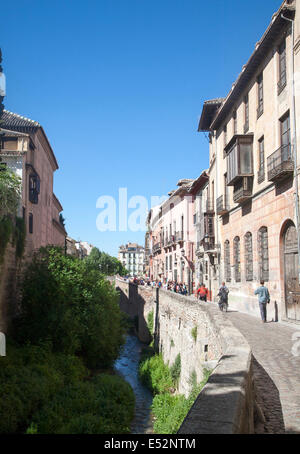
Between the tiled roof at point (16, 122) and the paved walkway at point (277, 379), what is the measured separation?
22879 millimetres

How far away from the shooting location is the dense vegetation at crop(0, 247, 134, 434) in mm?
14297

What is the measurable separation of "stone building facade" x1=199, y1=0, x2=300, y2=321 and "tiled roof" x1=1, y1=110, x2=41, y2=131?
14.0 metres

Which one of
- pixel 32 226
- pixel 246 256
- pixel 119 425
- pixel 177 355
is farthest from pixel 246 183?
pixel 32 226

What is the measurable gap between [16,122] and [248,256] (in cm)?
1935

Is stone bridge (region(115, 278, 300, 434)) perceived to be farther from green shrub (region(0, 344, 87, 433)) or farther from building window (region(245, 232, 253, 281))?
green shrub (region(0, 344, 87, 433))

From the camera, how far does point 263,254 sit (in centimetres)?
1655

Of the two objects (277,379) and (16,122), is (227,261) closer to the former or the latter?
(277,379)

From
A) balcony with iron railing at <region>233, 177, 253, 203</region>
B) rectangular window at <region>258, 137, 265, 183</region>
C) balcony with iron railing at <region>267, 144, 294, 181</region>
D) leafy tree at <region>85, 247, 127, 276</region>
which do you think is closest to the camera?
balcony with iron railing at <region>267, 144, 294, 181</region>

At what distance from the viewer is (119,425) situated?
15.0 metres

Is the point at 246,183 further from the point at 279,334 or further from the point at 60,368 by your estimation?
the point at 60,368

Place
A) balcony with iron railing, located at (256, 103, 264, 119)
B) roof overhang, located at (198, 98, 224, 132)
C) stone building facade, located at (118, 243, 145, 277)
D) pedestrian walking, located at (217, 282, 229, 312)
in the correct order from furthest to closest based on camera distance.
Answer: stone building facade, located at (118, 243, 145, 277) → roof overhang, located at (198, 98, 224, 132) → pedestrian walking, located at (217, 282, 229, 312) → balcony with iron railing, located at (256, 103, 264, 119)

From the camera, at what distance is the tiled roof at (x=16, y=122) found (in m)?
28.6

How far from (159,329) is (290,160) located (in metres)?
14.8

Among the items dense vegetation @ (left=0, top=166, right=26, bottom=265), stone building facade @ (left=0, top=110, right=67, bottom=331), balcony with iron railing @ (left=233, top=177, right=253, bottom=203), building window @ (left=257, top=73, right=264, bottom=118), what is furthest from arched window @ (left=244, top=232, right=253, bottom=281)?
stone building facade @ (left=0, top=110, right=67, bottom=331)
